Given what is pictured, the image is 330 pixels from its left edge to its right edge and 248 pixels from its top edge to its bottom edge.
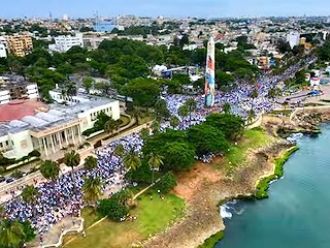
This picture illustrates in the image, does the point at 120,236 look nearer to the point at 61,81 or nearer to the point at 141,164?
the point at 141,164

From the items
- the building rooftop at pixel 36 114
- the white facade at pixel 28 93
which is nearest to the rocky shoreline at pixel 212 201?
the building rooftop at pixel 36 114

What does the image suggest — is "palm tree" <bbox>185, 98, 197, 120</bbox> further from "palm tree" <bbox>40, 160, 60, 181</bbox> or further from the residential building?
the residential building

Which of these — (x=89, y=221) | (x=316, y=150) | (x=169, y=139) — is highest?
(x=169, y=139)

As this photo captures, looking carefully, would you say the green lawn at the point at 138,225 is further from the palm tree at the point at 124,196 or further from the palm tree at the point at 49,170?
the palm tree at the point at 49,170

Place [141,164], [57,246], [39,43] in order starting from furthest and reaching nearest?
[39,43], [141,164], [57,246]

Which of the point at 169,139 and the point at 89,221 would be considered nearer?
the point at 89,221

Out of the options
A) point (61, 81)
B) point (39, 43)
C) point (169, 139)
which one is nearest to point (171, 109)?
point (169, 139)

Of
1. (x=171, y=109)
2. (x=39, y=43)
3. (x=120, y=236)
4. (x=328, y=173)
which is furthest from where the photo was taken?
(x=39, y=43)
